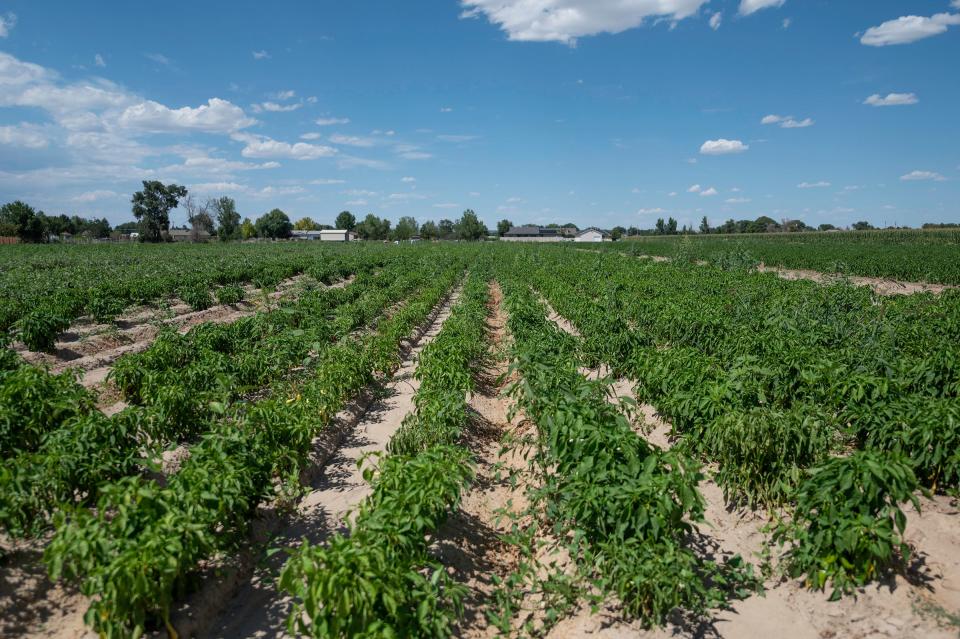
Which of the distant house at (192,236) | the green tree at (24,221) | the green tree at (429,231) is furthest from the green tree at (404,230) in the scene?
the green tree at (24,221)

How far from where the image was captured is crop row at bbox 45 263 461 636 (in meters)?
3.05

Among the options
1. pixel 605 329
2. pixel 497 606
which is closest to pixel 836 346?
pixel 605 329

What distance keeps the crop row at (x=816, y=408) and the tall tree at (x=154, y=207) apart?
97935mm

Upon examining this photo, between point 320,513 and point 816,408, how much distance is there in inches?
208

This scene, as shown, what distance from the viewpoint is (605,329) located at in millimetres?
10242

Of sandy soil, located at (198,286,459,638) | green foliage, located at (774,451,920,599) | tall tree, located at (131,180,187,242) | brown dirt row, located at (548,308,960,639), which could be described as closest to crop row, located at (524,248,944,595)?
green foliage, located at (774,451,920,599)

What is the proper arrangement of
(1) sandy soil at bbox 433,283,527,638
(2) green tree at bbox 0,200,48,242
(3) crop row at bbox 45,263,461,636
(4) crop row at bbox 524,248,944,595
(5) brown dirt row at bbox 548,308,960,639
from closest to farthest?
(3) crop row at bbox 45,263,461,636, (5) brown dirt row at bbox 548,308,960,639, (4) crop row at bbox 524,248,944,595, (1) sandy soil at bbox 433,283,527,638, (2) green tree at bbox 0,200,48,242

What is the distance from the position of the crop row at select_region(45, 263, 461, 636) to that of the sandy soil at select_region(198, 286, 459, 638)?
1.23 ft

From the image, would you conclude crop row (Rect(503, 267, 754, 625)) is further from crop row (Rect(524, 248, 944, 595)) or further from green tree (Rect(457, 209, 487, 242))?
green tree (Rect(457, 209, 487, 242))

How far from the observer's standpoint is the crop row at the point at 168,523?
120 inches

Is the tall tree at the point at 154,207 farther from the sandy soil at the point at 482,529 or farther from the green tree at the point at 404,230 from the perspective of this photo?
the sandy soil at the point at 482,529

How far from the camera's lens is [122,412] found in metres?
5.10

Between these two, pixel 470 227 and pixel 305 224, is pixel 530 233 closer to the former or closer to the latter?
pixel 470 227

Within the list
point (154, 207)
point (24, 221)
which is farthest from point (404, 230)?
point (24, 221)
